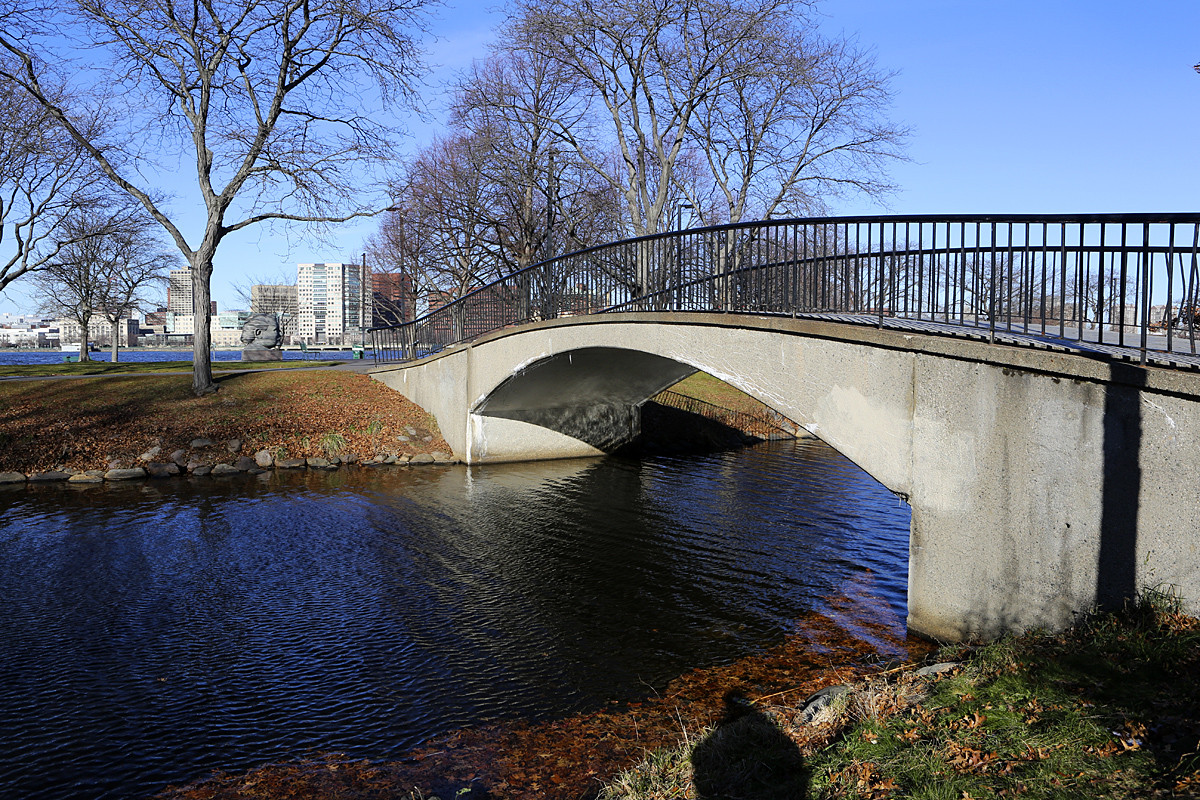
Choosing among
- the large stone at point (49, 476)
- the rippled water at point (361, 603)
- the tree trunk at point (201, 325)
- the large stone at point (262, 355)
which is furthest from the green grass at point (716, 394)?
the large stone at point (262, 355)

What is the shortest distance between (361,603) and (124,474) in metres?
10.9

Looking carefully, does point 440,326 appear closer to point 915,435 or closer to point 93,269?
point 915,435

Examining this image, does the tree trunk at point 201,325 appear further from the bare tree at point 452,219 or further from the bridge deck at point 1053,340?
the bridge deck at point 1053,340

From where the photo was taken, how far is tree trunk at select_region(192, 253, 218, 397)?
21.9m

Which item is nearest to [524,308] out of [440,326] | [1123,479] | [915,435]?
[440,326]

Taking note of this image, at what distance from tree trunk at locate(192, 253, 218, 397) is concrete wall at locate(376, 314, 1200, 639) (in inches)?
654

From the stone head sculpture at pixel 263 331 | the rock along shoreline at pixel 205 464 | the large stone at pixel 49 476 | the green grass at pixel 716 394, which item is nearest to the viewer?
the large stone at pixel 49 476

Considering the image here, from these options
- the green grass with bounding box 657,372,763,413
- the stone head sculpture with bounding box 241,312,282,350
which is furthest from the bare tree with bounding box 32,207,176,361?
the green grass with bounding box 657,372,763,413

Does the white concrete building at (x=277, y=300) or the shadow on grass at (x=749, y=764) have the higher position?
the white concrete building at (x=277, y=300)

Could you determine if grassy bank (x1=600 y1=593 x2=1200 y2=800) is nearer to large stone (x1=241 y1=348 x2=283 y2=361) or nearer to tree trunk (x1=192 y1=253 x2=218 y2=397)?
tree trunk (x1=192 y1=253 x2=218 y2=397)

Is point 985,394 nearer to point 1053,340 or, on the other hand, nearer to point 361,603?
point 1053,340

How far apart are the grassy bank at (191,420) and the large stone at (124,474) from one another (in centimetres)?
37

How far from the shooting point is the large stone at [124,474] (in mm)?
17625

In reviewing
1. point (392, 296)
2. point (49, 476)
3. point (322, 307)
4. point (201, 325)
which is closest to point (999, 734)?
point (49, 476)
